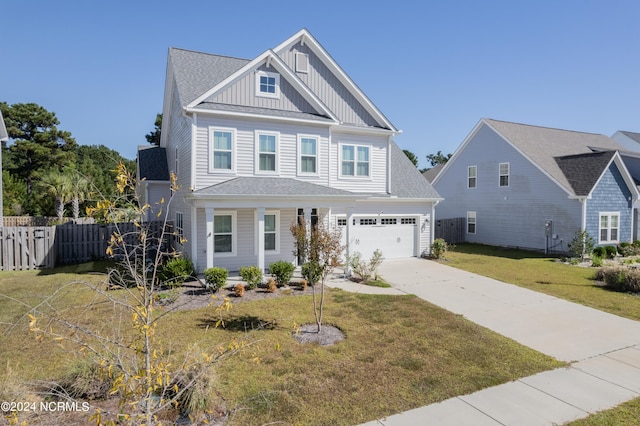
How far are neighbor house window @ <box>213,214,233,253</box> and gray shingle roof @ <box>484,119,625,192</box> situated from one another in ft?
62.2

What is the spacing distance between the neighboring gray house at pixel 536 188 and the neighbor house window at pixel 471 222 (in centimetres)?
7

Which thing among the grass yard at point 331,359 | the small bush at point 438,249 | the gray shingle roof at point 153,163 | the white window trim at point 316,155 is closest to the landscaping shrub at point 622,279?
the small bush at point 438,249

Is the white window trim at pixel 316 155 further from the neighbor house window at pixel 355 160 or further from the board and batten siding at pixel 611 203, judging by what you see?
the board and batten siding at pixel 611 203

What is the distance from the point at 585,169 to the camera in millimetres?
21359

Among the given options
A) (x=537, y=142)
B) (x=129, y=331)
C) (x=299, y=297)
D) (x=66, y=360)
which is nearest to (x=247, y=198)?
(x=299, y=297)

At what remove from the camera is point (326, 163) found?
15875 millimetres

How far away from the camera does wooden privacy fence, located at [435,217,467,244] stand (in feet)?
83.9

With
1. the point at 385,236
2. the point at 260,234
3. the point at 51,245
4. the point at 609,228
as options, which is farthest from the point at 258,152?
the point at 609,228

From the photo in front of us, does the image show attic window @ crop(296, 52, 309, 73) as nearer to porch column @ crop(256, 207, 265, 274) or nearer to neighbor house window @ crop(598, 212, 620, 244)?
porch column @ crop(256, 207, 265, 274)

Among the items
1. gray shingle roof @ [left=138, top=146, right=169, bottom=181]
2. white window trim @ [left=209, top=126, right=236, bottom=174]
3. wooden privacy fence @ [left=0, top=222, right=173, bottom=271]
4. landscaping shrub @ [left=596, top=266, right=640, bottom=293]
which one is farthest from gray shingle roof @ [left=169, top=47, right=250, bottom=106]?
landscaping shrub @ [left=596, top=266, right=640, bottom=293]

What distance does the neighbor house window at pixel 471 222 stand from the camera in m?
26.5

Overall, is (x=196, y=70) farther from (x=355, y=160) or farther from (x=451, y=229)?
(x=451, y=229)

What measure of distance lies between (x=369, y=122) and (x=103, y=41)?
11461 millimetres

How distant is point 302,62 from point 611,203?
1990cm
